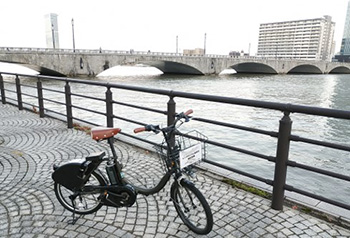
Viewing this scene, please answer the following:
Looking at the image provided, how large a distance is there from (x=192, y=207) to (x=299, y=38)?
509 feet

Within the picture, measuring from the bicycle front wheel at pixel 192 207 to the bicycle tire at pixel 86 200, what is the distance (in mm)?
793

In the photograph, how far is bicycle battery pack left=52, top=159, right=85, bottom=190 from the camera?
2.96 meters

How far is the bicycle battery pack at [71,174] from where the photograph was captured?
2.96m

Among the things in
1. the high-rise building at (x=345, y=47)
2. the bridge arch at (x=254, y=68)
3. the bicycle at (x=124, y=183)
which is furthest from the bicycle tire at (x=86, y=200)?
the high-rise building at (x=345, y=47)

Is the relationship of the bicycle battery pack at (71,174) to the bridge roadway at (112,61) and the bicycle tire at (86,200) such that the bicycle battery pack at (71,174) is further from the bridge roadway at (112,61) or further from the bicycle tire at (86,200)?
the bridge roadway at (112,61)

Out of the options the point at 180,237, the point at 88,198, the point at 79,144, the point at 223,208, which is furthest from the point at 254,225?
the point at 79,144

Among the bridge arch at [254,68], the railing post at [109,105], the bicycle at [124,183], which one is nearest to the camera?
the bicycle at [124,183]

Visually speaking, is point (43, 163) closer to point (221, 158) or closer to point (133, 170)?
point (133, 170)

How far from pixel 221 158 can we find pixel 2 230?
542cm

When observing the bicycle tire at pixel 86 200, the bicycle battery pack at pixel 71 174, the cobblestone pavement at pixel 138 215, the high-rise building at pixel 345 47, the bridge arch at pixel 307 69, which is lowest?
the bridge arch at pixel 307 69

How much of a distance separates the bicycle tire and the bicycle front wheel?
79 centimetres

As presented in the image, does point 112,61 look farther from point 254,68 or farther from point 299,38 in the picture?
point 299,38

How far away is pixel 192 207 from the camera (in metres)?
2.87

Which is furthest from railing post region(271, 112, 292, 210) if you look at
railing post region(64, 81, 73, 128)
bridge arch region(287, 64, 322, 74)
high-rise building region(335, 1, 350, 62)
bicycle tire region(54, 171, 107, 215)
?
high-rise building region(335, 1, 350, 62)
